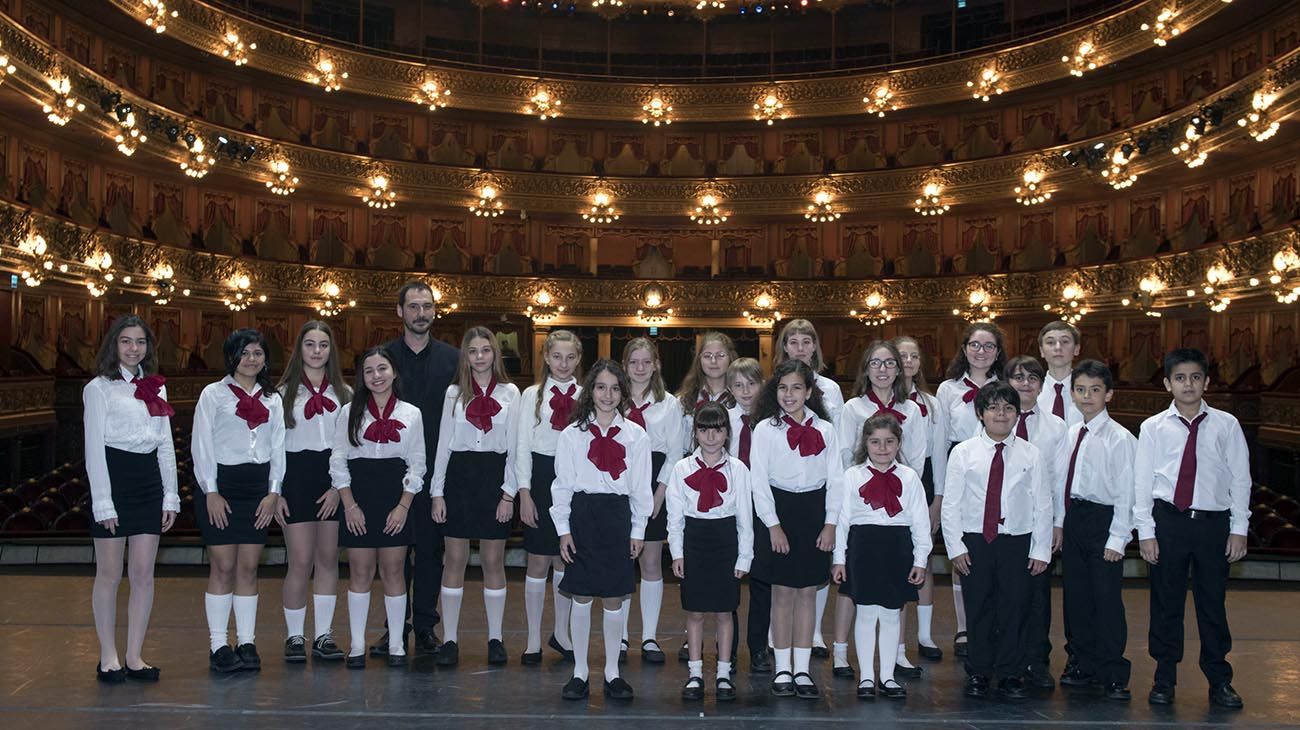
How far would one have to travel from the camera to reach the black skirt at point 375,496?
6.24 metres

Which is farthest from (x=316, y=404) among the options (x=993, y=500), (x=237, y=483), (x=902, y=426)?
(x=993, y=500)

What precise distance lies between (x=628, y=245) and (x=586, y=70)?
5232 mm

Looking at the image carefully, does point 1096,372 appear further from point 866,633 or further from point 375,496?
point 375,496

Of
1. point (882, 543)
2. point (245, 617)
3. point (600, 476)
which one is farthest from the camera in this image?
point (245, 617)

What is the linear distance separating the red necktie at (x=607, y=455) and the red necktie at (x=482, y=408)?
0.86 meters

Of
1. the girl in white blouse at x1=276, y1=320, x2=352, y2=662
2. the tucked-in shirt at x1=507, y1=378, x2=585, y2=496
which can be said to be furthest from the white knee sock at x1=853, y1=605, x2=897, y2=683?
the girl in white blouse at x1=276, y1=320, x2=352, y2=662

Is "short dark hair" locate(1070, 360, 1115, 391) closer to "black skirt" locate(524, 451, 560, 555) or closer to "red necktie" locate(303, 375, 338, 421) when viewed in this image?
"black skirt" locate(524, 451, 560, 555)

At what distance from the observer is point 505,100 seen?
30.0m

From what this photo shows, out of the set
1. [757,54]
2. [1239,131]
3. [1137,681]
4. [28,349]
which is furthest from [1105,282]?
[28,349]

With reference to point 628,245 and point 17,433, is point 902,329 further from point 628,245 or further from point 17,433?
point 17,433

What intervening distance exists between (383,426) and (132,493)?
133cm

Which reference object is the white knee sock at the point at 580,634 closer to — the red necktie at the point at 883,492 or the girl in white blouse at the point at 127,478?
the red necktie at the point at 883,492

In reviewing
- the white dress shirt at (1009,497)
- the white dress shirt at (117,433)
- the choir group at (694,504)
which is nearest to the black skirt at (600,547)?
the choir group at (694,504)

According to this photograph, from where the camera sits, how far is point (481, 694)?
18.7 feet
